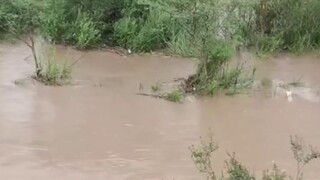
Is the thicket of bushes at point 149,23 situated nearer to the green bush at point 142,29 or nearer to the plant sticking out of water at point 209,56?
the green bush at point 142,29

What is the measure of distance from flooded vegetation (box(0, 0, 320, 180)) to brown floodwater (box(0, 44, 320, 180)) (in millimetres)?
17

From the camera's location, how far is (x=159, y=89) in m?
9.23

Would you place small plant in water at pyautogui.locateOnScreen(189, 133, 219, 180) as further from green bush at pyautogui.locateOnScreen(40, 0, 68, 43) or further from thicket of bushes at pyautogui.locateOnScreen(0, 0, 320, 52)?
green bush at pyautogui.locateOnScreen(40, 0, 68, 43)

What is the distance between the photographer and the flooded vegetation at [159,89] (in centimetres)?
665

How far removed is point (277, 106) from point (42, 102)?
267cm

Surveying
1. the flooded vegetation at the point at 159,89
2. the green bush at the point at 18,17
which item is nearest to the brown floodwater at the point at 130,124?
the flooded vegetation at the point at 159,89

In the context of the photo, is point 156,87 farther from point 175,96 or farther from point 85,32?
point 85,32

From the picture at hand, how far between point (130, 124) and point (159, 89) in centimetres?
151

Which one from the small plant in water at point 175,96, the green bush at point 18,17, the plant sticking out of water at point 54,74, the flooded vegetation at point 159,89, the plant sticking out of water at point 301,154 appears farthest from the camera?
the green bush at point 18,17

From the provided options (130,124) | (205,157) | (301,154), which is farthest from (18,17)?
(301,154)

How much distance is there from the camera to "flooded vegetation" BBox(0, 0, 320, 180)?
665 centimetres

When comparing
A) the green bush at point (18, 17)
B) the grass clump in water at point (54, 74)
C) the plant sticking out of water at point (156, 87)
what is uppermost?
the green bush at point (18, 17)

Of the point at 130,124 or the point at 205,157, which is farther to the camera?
the point at 130,124

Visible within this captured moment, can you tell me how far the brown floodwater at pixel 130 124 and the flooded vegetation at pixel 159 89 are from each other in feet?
0.05
